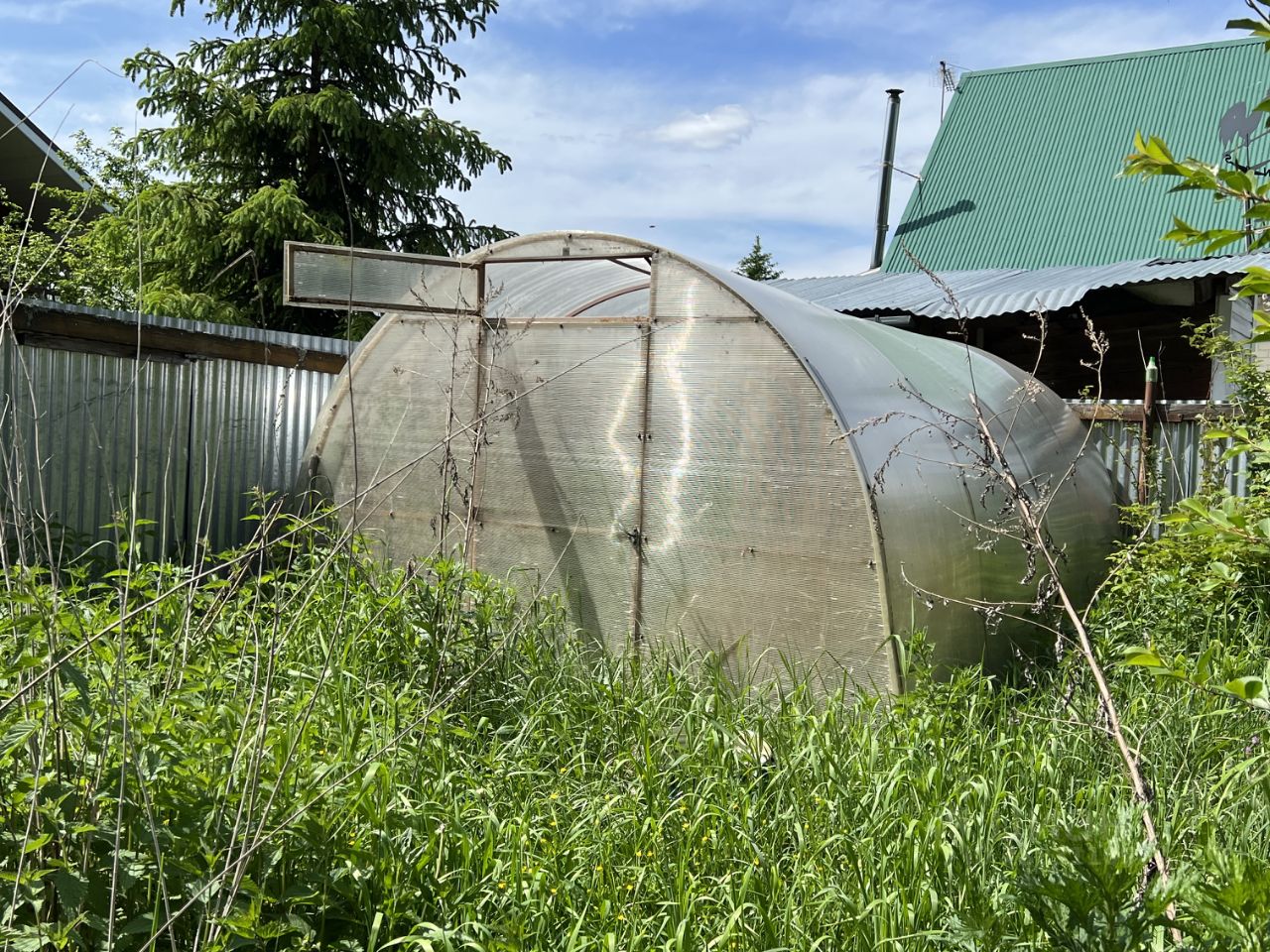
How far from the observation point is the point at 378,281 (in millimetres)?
6418

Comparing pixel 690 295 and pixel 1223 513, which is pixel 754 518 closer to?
pixel 690 295

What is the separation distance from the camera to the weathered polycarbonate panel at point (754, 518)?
509 cm

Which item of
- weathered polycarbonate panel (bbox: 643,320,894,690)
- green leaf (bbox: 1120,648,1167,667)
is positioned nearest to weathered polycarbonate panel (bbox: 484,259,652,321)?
weathered polycarbonate panel (bbox: 643,320,894,690)

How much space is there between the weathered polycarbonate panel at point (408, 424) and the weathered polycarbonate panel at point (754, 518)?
1316 mm

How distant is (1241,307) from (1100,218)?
3.73m

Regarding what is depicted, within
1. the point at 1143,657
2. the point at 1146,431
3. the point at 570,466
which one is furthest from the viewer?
the point at 1146,431

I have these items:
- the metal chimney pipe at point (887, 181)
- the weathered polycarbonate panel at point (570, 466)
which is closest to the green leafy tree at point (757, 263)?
the metal chimney pipe at point (887, 181)

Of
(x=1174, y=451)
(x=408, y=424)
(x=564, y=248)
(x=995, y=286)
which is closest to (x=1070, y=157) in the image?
(x=995, y=286)

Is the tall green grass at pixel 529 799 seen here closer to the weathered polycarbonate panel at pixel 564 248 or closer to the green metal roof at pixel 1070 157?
the weathered polycarbonate panel at pixel 564 248

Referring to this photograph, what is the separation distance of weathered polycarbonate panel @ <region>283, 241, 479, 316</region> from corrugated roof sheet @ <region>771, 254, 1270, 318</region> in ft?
11.8

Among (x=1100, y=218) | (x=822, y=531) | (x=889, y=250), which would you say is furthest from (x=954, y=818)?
(x=889, y=250)

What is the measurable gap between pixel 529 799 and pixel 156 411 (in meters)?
5.69

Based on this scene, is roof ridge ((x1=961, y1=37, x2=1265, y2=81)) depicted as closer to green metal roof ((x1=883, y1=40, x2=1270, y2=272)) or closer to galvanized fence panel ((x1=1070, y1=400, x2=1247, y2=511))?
green metal roof ((x1=883, y1=40, x2=1270, y2=272))

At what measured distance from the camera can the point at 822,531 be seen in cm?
516
